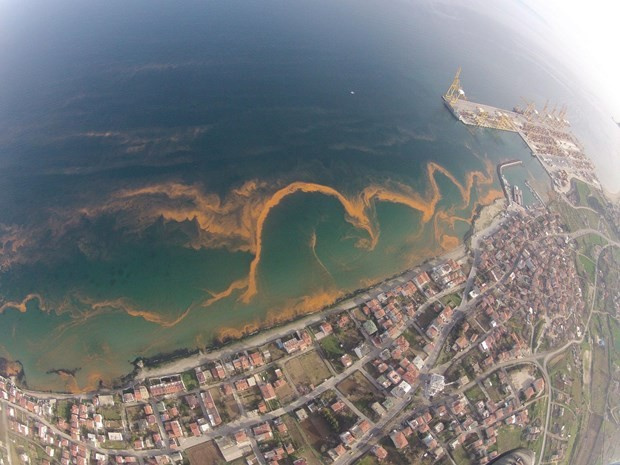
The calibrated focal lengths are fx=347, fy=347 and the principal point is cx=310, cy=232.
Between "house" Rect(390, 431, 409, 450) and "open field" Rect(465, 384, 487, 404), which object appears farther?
"open field" Rect(465, 384, 487, 404)

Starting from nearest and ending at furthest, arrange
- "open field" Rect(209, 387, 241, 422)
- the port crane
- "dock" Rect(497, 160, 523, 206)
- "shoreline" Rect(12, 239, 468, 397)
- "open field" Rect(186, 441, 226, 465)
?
"open field" Rect(186, 441, 226, 465) < "open field" Rect(209, 387, 241, 422) < "shoreline" Rect(12, 239, 468, 397) < "dock" Rect(497, 160, 523, 206) < the port crane

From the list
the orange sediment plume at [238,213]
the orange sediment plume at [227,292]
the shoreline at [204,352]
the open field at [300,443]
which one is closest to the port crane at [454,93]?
the orange sediment plume at [238,213]

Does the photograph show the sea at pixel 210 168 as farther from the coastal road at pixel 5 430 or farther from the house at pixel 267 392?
the house at pixel 267 392

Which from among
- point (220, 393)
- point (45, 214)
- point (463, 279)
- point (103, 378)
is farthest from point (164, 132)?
point (463, 279)

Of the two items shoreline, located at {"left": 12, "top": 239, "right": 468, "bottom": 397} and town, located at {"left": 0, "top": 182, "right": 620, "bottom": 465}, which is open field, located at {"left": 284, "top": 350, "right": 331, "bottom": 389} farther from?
shoreline, located at {"left": 12, "top": 239, "right": 468, "bottom": 397}

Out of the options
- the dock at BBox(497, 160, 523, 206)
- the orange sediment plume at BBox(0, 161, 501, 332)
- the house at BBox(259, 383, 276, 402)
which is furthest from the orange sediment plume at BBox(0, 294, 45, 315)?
the dock at BBox(497, 160, 523, 206)

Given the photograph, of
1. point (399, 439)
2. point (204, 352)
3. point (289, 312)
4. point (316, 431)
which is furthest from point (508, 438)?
point (204, 352)
